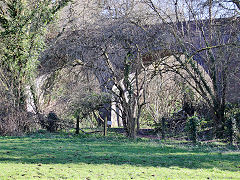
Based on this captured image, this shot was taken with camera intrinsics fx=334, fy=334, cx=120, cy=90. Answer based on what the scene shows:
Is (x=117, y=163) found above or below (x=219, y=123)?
below

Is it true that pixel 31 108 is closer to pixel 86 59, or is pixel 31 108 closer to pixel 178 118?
pixel 86 59

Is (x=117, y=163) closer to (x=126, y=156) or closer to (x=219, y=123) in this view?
(x=126, y=156)

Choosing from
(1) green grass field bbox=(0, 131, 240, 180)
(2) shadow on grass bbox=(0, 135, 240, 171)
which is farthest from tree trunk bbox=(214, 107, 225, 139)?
(2) shadow on grass bbox=(0, 135, 240, 171)

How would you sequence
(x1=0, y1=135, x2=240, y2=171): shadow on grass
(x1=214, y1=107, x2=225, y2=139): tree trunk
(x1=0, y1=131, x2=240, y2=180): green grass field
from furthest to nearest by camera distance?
1. (x1=214, y1=107, x2=225, y2=139): tree trunk
2. (x1=0, y1=135, x2=240, y2=171): shadow on grass
3. (x1=0, y1=131, x2=240, y2=180): green grass field

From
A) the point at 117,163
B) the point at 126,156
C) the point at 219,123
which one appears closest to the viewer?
the point at 117,163

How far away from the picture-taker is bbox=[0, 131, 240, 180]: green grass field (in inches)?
245

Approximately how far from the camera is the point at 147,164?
301 inches

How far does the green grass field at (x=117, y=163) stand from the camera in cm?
623

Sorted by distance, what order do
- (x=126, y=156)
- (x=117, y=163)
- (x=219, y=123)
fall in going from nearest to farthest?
(x=117, y=163), (x=126, y=156), (x=219, y=123)

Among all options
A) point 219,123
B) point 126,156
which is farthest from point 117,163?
point 219,123

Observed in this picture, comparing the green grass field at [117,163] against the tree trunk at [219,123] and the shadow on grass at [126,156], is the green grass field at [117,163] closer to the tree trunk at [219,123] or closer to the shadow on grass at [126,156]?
the shadow on grass at [126,156]

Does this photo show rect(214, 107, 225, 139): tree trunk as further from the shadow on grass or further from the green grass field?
the shadow on grass

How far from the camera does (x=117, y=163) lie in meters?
7.68

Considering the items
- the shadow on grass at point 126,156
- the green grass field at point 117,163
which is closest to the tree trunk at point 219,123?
the green grass field at point 117,163
